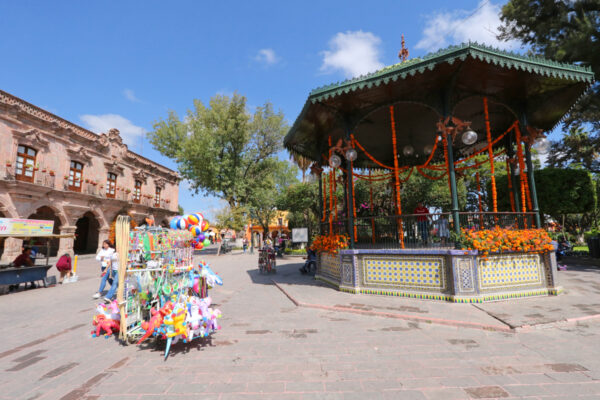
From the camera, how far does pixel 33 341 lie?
482cm

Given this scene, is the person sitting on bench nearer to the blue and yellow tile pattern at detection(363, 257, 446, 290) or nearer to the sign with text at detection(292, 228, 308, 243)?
the blue and yellow tile pattern at detection(363, 257, 446, 290)

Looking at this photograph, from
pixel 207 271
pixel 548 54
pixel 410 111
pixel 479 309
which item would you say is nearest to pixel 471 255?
pixel 479 309

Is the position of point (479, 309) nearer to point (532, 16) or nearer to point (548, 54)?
point (548, 54)

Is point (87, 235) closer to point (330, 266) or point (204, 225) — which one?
point (330, 266)

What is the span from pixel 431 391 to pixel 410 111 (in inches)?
335

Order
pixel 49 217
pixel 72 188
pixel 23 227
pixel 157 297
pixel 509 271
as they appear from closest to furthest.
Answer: pixel 157 297 < pixel 509 271 < pixel 23 227 < pixel 72 188 < pixel 49 217

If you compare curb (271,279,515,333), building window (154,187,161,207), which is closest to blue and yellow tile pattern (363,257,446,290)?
curb (271,279,515,333)

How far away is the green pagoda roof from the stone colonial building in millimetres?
20014

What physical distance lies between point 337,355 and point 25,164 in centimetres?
2523

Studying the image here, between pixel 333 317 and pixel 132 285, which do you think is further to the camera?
pixel 333 317

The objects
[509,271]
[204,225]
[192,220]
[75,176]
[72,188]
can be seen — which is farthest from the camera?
[75,176]

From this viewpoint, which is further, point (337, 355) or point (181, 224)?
point (181, 224)

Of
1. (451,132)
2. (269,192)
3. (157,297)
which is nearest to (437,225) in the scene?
(451,132)

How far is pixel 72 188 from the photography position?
22969 millimetres
